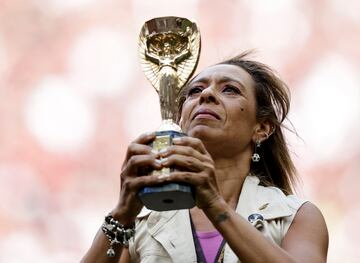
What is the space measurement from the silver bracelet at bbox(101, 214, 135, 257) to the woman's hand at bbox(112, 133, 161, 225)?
6.5 inches

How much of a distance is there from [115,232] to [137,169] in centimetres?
46

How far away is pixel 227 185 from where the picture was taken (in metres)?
5.89

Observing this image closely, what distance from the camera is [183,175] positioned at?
4.65m

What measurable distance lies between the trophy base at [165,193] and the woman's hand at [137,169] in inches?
1.1

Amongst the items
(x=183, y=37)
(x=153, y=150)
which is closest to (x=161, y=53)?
(x=183, y=37)

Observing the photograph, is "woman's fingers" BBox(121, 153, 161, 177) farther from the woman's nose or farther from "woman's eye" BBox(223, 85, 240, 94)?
"woman's eye" BBox(223, 85, 240, 94)

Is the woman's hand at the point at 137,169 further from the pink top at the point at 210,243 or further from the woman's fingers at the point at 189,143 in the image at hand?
the pink top at the point at 210,243

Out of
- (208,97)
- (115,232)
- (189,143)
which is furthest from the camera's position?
(208,97)

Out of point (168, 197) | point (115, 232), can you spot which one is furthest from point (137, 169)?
point (115, 232)

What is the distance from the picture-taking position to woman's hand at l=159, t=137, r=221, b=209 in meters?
4.66

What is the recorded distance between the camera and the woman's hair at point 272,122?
6.35 m

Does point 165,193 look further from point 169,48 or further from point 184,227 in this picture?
point 169,48

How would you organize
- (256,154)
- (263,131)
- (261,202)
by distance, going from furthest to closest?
(263,131) → (256,154) → (261,202)

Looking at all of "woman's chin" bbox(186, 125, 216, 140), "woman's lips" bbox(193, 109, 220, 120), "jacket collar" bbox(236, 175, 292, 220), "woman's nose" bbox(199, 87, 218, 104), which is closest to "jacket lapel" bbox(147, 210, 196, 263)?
"jacket collar" bbox(236, 175, 292, 220)
